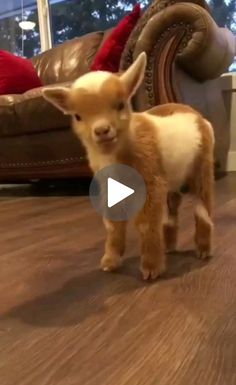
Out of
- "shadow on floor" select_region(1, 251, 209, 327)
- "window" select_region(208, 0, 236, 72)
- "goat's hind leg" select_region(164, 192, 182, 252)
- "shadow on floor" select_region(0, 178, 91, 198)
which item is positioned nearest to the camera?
"shadow on floor" select_region(1, 251, 209, 327)

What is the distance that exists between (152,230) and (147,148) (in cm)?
18

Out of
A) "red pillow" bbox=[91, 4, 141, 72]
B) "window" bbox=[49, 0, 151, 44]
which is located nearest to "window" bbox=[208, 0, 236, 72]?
"window" bbox=[49, 0, 151, 44]

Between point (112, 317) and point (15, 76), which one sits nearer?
point (112, 317)

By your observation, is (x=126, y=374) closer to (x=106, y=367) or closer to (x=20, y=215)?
(x=106, y=367)

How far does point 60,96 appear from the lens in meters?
1.01

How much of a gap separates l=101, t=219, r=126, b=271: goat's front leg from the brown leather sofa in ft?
4.10

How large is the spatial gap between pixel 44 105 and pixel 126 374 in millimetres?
1962

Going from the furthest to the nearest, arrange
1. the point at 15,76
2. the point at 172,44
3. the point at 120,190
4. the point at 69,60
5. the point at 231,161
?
the point at 69,60 < the point at 231,161 < the point at 15,76 < the point at 172,44 < the point at 120,190

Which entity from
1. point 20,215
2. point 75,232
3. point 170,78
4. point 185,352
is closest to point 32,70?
point 170,78

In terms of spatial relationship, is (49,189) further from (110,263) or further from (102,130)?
Result: (102,130)

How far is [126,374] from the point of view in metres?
0.68

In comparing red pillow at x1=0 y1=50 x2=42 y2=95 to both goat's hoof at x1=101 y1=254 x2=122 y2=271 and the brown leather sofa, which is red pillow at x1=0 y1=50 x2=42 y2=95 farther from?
goat's hoof at x1=101 y1=254 x2=122 y2=271

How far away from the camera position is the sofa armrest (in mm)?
2150

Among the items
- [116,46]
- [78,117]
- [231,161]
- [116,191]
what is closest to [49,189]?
[116,46]
